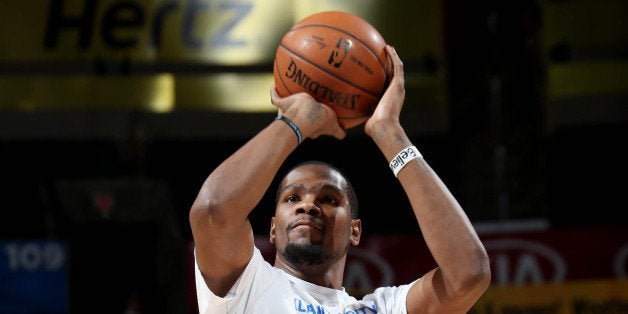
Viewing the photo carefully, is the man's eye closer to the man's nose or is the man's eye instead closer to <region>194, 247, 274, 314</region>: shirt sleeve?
the man's nose

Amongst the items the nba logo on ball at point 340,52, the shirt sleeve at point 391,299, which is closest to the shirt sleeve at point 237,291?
the shirt sleeve at point 391,299

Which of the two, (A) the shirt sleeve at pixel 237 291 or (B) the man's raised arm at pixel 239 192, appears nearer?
(B) the man's raised arm at pixel 239 192

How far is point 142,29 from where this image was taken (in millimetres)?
8953

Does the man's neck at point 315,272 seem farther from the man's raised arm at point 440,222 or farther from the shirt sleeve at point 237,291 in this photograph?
the man's raised arm at point 440,222

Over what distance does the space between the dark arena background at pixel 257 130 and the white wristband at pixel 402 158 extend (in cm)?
365

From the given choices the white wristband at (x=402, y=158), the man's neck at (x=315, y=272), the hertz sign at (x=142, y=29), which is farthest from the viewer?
the hertz sign at (x=142, y=29)

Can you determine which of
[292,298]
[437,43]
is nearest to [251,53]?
[437,43]

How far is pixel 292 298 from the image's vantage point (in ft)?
11.9

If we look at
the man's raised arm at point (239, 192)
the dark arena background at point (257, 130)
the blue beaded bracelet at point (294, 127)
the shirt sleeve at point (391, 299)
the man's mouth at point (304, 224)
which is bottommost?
the dark arena background at point (257, 130)

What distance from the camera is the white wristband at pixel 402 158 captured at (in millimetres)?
3529

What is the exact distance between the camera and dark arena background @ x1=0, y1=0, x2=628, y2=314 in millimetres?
7258

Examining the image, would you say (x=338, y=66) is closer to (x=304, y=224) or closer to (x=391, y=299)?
(x=304, y=224)

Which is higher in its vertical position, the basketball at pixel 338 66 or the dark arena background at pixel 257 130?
the basketball at pixel 338 66

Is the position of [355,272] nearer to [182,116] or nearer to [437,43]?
[437,43]
